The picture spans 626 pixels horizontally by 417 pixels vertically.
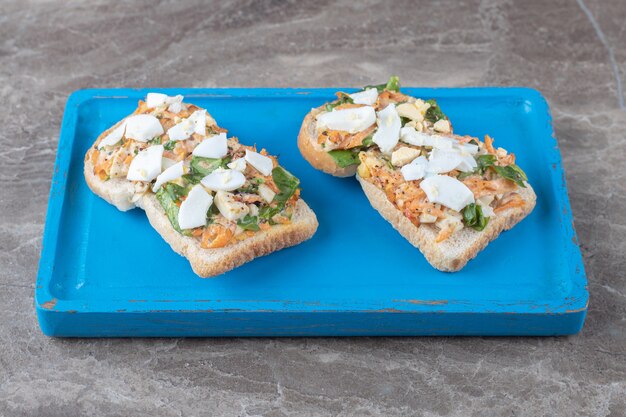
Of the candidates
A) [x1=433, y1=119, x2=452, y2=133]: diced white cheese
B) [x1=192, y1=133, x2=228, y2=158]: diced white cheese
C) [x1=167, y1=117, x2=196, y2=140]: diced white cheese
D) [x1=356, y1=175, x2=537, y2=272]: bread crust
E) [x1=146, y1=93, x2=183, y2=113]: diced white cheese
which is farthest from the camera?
[x1=146, y1=93, x2=183, y2=113]: diced white cheese

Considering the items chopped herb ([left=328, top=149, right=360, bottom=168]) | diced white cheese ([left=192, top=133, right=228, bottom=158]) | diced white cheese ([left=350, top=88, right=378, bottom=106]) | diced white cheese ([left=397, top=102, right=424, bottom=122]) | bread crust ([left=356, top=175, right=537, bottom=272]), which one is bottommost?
bread crust ([left=356, top=175, right=537, bottom=272])

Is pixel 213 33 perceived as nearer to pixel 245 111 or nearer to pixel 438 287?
pixel 245 111

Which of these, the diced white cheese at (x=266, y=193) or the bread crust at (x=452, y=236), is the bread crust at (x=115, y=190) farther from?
the bread crust at (x=452, y=236)

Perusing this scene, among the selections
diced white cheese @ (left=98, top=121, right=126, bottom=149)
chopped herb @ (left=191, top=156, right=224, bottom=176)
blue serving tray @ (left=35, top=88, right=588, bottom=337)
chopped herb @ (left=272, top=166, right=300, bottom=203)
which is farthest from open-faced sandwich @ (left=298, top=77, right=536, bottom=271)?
diced white cheese @ (left=98, top=121, right=126, bottom=149)

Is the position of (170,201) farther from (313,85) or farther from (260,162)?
(313,85)

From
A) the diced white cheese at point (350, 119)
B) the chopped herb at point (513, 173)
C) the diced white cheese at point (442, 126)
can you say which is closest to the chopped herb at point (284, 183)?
the diced white cheese at point (350, 119)

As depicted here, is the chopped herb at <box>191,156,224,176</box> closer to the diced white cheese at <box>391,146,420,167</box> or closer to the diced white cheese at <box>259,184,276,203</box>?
the diced white cheese at <box>259,184,276,203</box>

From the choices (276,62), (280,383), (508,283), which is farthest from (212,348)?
(276,62)
